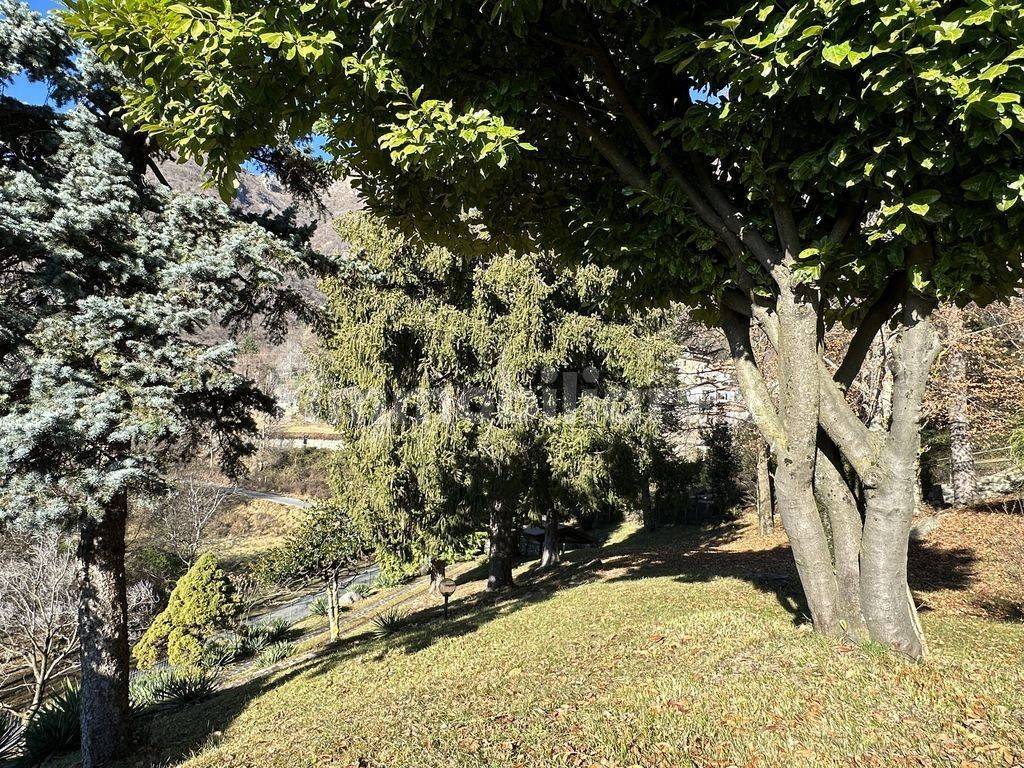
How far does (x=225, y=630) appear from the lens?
14.5 m

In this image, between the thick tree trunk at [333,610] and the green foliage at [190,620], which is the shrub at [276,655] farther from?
the green foliage at [190,620]

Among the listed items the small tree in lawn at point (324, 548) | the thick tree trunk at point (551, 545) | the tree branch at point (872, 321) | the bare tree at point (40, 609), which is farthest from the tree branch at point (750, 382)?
the bare tree at point (40, 609)

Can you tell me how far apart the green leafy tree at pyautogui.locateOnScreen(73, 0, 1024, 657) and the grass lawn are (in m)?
0.76

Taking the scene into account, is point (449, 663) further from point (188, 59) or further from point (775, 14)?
point (775, 14)

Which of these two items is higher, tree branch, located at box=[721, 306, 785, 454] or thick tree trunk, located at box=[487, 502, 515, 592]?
tree branch, located at box=[721, 306, 785, 454]

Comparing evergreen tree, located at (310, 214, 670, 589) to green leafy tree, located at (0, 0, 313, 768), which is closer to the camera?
green leafy tree, located at (0, 0, 313, 768)

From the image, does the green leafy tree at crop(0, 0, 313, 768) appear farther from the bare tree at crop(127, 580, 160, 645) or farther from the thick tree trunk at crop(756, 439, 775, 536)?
the thick tree trunk at crop(756, 439, 775, 536)

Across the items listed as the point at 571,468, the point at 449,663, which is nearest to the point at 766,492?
the point at 571,468

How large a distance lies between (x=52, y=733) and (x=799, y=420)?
10.9m

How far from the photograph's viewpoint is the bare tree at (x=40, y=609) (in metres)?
13.2

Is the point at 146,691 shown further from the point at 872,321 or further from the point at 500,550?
the point at 872,321

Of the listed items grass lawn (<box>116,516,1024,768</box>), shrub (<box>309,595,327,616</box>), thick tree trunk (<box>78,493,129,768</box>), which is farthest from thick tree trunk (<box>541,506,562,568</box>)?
thick tree trunk (<box>78,493,129,768</box>)

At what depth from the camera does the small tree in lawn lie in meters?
15.8

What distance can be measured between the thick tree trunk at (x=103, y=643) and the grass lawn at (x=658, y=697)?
576 millimetres
